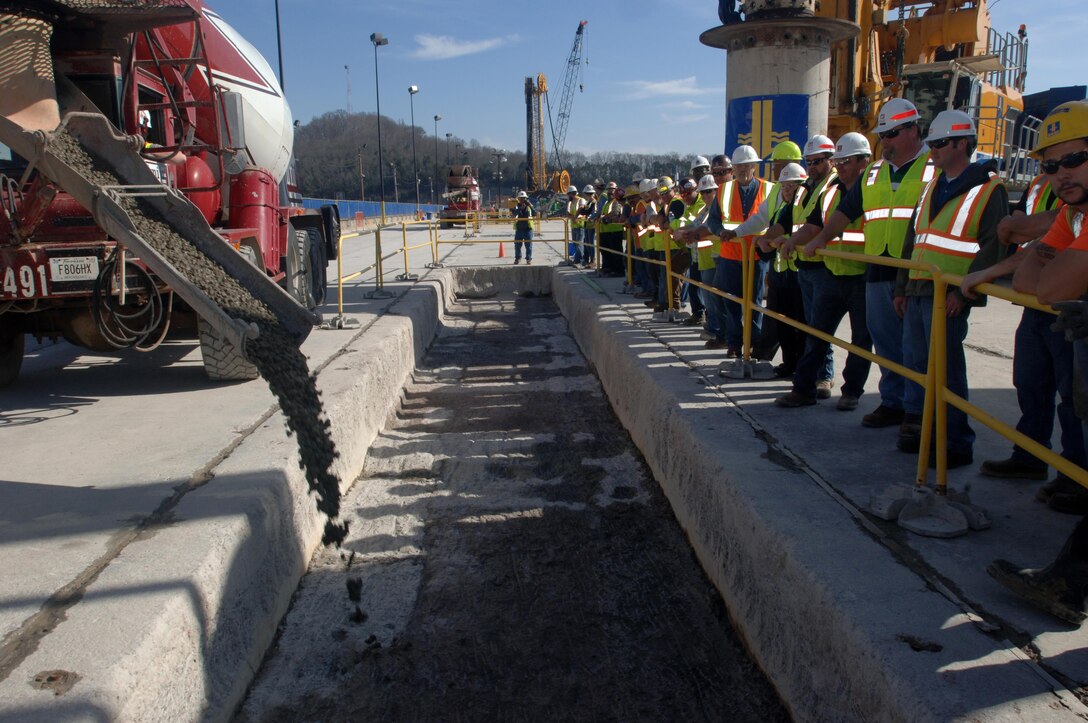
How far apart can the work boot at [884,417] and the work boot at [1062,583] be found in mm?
1992

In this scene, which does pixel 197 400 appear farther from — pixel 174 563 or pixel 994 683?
pixel 994 683

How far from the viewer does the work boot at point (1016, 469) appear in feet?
12.3

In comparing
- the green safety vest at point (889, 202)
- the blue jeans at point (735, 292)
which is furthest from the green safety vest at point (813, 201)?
the blue jeans at point (735, 292)

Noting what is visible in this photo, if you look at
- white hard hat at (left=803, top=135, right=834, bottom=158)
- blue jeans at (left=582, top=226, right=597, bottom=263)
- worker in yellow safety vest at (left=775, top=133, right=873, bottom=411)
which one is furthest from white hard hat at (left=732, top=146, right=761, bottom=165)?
blue jeans at (left=582, top=226, right=597, bottom=263)

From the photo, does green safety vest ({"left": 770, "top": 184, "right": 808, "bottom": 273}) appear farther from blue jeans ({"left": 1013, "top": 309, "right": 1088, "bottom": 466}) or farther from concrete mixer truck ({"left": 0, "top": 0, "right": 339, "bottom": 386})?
concrete mixer truck ({"left": 0, "top": 0, "right": 339, "bottom": 386})

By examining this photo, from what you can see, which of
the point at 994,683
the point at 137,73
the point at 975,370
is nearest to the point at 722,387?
the point at 975,370

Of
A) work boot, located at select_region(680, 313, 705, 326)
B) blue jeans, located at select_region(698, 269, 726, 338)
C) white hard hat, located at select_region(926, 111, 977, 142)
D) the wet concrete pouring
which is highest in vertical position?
white hard hat, located at select_region(926, 111, 977, 142)

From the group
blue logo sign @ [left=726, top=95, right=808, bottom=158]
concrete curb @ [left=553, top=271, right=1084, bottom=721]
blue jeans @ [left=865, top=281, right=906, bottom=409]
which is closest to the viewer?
concrete curb @ [left=553, top=271, right=1084, bottom=721]

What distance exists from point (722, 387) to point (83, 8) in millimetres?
5065

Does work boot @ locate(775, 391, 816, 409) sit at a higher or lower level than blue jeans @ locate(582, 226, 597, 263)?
lower

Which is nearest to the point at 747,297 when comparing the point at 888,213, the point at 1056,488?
the point at 888,213

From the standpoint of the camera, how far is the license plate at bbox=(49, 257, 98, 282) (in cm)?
524

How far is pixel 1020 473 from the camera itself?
3.75 metres

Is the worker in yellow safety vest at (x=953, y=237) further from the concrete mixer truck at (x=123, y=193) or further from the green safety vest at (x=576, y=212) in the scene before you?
the green safety vest at (x=576, y=212)
